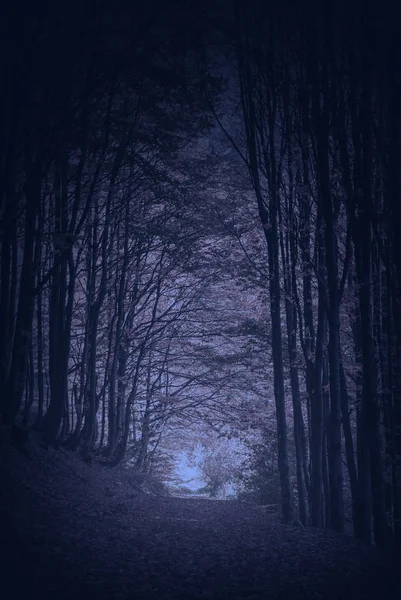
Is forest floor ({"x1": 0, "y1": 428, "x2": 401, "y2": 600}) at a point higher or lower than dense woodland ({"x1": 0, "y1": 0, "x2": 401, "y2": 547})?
lower

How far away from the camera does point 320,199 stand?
9.98m

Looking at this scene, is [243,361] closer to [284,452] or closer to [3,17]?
[284,452]

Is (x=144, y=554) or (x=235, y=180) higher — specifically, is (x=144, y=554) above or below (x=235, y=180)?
below

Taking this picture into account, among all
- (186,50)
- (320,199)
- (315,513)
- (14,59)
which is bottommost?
(315,513)

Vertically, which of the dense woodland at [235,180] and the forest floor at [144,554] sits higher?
the dense woodland at [235,180]

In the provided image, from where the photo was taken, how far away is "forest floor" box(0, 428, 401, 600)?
421cm

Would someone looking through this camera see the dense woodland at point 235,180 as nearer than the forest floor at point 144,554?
No

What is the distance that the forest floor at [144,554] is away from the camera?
166 inches

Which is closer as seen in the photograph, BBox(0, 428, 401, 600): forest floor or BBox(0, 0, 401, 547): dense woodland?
BBox(0, 428, 401, 600): forest floor

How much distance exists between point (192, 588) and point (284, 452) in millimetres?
6250

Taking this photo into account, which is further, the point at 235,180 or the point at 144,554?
the point at 235,180

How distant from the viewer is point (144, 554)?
563cm

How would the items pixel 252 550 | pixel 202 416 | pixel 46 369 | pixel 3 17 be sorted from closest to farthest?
pixel 252 550
pixel 3 17
pixel 46 369
pixel 202 416

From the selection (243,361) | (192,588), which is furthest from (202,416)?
(192,588)
